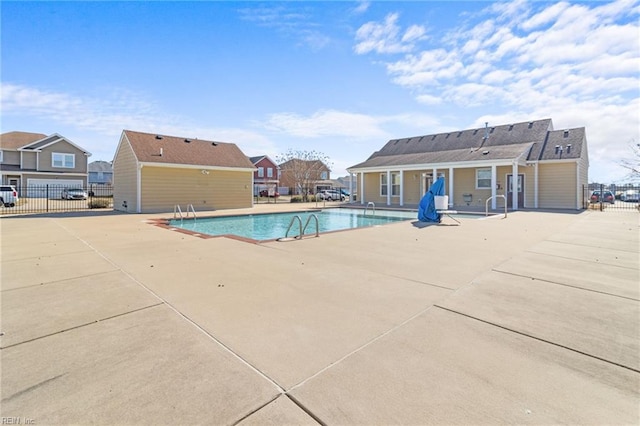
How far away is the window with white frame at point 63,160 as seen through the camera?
33.6 m

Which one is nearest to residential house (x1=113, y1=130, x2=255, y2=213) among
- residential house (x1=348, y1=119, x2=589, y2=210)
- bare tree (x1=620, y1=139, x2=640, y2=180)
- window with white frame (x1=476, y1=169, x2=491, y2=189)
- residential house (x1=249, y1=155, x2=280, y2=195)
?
residential house (x1=348, y1=119, x2=589, y2=210)

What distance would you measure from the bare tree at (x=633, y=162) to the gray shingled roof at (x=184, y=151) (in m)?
20.1

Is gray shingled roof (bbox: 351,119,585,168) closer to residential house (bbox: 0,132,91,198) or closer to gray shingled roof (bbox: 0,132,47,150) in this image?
residential house (bbox: 0,132,91,198)

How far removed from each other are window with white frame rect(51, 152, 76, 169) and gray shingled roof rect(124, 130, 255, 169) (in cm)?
2162

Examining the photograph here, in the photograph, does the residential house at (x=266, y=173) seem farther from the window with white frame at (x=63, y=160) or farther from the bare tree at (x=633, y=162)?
the bare tree at (x=633, y=162)

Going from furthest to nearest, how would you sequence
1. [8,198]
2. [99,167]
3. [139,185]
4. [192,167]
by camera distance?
[99,167] < [8,198] < [192,167] < [139,185]

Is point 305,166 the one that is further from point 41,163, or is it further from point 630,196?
point 630,196

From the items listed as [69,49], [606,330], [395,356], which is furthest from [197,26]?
[606,330]

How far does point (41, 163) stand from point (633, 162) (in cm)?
4663

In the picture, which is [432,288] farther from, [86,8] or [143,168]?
[143,168]

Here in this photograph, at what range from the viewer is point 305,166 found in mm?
33469

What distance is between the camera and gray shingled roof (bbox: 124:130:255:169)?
61.7 ft

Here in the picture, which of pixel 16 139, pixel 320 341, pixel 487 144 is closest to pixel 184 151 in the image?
pixel 320 341

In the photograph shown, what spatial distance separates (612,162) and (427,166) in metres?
10.9
